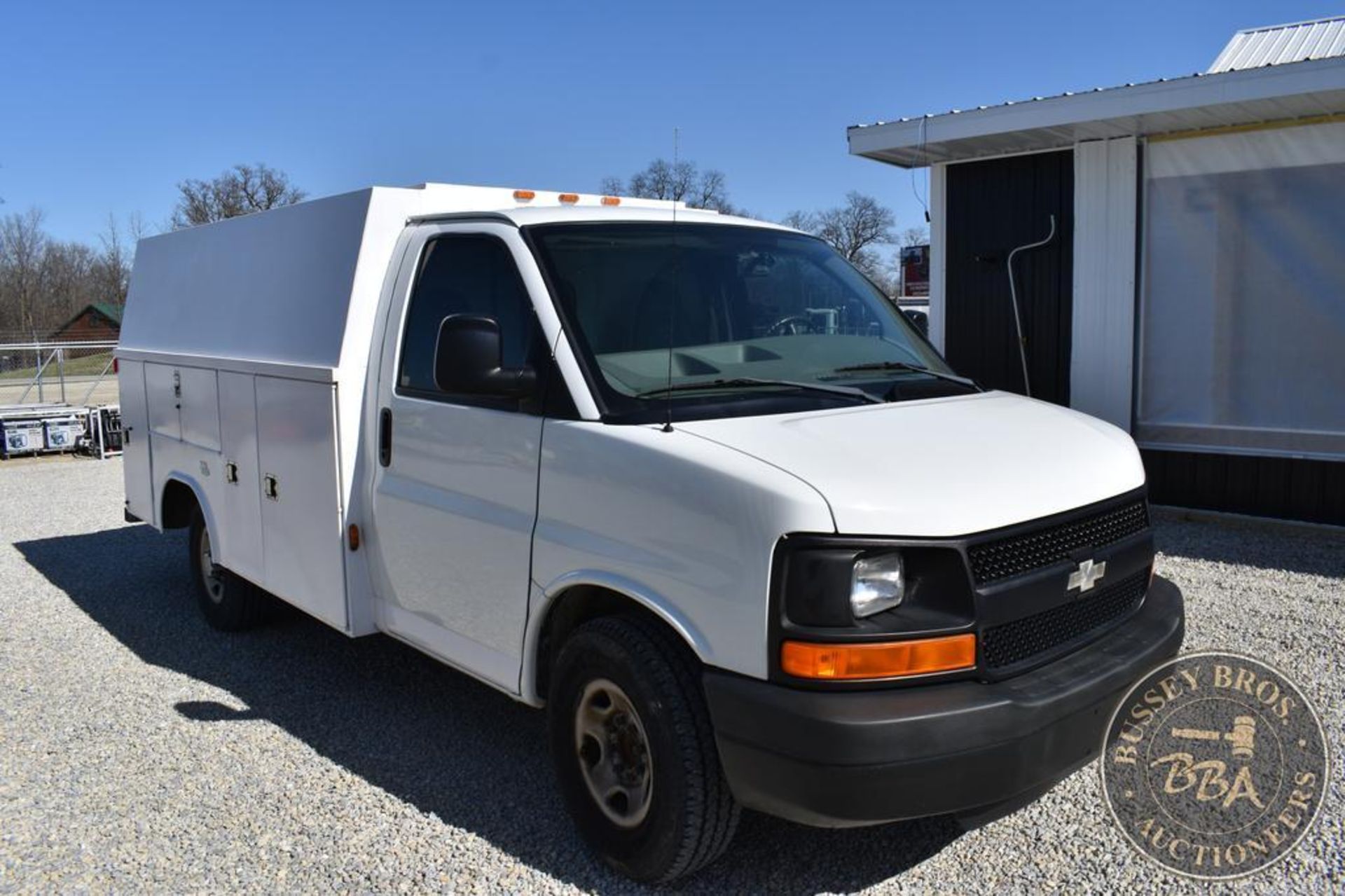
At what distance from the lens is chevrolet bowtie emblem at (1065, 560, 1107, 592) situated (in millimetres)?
3207

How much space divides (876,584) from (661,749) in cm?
82

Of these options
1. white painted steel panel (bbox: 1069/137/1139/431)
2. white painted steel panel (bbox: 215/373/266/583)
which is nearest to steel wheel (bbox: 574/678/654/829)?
white painted steel panel (bbox: 215/373/266/583)

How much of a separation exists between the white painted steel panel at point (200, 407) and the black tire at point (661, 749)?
327 cm

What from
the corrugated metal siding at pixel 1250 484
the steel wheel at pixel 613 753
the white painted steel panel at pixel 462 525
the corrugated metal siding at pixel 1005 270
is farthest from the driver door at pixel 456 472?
the corrugated metal siding at pixel 1250 484

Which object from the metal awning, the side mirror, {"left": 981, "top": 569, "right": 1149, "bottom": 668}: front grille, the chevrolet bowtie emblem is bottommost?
{"left": 981, "top": 569, "right": 1149, "bottom": 668}: front grille

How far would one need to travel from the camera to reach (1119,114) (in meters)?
8.28

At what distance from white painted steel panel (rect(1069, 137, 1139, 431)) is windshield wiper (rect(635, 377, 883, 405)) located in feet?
19.8

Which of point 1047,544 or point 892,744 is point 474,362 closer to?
point 892,744

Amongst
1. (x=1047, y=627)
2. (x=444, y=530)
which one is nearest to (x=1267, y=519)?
(x=1047, y=627)

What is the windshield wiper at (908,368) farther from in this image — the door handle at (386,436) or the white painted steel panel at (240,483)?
the white painted steel panel at (240,483)

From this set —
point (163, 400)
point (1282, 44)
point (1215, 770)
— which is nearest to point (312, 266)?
point (163, 400)

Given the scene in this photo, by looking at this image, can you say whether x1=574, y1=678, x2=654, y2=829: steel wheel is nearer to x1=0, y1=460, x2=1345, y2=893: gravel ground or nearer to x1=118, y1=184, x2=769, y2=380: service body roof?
x1=0, y1=460, x2=1345, y2=893: gravel ground

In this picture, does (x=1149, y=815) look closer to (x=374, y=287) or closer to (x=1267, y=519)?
(x=374, y=287)

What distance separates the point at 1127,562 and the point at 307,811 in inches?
122
